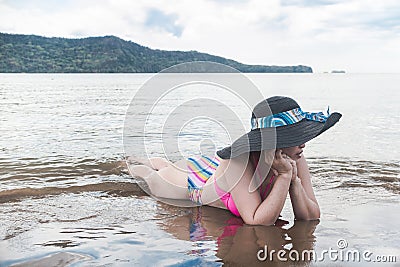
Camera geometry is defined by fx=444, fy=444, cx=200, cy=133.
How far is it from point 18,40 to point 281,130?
69.7m

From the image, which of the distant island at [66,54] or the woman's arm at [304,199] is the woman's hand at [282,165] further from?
the distant island at [66,54]

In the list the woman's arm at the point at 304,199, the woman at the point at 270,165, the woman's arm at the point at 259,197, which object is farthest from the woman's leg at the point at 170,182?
the woman's arm at the point at 304,199

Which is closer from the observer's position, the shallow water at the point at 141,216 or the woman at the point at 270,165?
the shallow water at the point at 141,216

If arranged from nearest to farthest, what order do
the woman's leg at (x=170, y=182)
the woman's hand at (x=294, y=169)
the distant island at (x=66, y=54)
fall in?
the woman's hand at (x=294, y=169)
the woman's leg at (x=170, y=182)
the distant island at (x=66, y=54)

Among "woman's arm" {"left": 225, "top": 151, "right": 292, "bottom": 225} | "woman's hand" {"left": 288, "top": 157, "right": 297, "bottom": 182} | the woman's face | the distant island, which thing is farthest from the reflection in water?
the distant island

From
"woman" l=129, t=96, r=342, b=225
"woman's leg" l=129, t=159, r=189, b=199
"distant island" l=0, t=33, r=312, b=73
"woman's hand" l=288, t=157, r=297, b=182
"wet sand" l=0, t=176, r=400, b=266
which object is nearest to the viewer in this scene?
"wet sand" l=0, t=176, r=400, b=266

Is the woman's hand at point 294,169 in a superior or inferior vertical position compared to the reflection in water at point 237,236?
superior

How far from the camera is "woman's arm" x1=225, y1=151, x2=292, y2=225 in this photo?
3783 mm

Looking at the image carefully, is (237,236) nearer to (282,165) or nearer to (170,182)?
(282,165)

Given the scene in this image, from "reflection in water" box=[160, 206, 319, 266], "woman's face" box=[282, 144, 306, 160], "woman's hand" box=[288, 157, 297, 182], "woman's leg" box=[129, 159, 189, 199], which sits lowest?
"reflection in water" box=[160, 206, 319, 266]

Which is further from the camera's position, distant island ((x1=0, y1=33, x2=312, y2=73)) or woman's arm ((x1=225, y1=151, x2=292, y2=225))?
distant island ((x1=0, y1=33, x2=312, y2=73))

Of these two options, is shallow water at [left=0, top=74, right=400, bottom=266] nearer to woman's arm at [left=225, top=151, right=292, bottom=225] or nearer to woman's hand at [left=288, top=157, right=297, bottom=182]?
woman's arm at [left=225, top=151, right=292, bottom=225]

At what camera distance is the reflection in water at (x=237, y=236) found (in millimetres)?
3441

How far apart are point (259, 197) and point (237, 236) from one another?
0.40 m
